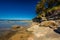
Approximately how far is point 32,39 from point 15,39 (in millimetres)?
2624

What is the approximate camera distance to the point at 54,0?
5431cm

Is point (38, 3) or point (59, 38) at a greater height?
point (38, 3)

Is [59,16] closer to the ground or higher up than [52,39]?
higher up

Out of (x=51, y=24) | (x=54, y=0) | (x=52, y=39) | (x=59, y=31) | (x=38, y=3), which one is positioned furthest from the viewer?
(x=38, y=3)

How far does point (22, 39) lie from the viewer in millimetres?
20062

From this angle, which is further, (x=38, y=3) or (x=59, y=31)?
(x=38, y=3)

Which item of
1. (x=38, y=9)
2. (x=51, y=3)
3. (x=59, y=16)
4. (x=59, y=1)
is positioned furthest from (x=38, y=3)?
(x=59, y=16)

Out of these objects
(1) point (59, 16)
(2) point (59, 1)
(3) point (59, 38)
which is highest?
(2) point (59, 1)

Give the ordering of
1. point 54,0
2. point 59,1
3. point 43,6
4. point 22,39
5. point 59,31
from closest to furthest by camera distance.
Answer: point 22,39 < point 59,31 < point 59,1 < point 54,0 < point 43,6

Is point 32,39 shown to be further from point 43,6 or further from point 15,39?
point 43,6

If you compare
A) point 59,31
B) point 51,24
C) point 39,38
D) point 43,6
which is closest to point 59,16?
point 51,24

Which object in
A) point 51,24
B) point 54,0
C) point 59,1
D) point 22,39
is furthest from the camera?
point 54,0

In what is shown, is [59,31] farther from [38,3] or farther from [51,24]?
[38,3]

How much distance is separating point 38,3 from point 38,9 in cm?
363
